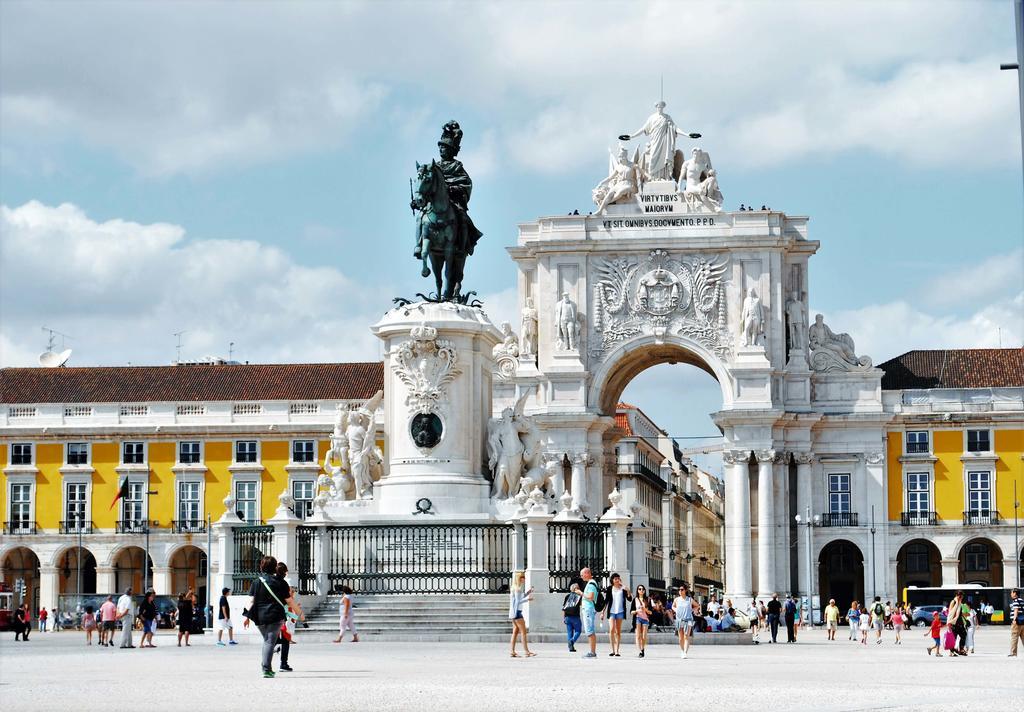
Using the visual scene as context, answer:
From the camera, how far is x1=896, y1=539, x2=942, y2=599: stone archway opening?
77.9 m

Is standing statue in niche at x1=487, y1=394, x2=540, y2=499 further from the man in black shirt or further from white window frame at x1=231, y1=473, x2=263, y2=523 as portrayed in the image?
white window frame at x1=231, y1=473, x2=263, y2=523

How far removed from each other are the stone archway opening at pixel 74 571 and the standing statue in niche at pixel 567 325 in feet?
65.9

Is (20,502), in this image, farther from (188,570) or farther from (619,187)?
(619,187)

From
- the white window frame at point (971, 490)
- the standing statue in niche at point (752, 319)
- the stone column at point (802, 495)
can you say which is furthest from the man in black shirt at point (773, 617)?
the white window frame at point (971, 490)

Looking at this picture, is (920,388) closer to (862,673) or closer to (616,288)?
(616,288)

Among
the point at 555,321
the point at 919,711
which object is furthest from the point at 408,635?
the point at 555,321

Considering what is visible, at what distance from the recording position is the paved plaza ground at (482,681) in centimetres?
1659

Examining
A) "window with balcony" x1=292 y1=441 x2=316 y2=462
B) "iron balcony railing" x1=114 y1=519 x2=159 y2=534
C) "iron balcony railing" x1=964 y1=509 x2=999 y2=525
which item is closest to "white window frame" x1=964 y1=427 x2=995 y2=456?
"iron balcony railing" x1=964 y1=509 x2=999 y2=525

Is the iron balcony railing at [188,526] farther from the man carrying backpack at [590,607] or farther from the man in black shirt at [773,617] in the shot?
the man carrying backpack at [590,607]

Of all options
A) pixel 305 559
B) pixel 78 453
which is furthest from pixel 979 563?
pixel 305 559

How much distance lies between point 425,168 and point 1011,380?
168ft

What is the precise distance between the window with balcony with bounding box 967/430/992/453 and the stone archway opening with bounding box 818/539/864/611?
19.7 feet

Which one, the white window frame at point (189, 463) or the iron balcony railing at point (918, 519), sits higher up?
the white window frame at point (189, 463)

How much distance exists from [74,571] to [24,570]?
2.33 metres
